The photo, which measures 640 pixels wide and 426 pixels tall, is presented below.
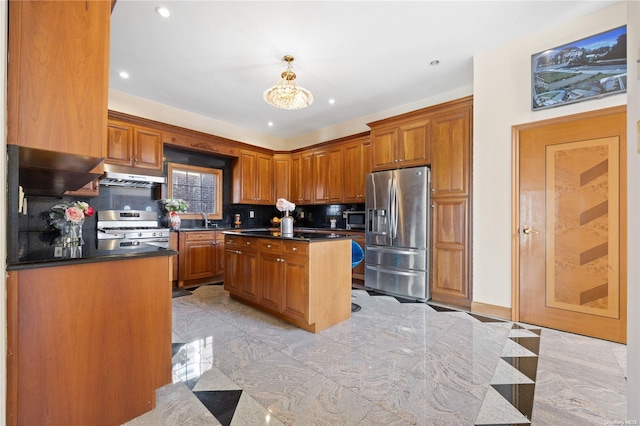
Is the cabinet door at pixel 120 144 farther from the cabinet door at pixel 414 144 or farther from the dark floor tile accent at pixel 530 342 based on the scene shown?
the dark floor tile accent at pixel 530 342

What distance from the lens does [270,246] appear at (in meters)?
2.73

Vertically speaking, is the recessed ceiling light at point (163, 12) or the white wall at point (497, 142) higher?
the recessed ceiling light at point (163, 12)

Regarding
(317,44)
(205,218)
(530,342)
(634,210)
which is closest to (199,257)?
(205,218)

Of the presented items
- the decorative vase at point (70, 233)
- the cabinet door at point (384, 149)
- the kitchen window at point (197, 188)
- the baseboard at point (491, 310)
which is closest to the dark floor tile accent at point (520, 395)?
the baseboard at point (491, 310)

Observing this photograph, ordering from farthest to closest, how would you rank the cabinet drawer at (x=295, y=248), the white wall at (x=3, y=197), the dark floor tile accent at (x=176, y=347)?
the cabinet drawer at (x=295, y=248) → the dark floor tile accent at (x=176, y=347) → the white wall at (x=3, y=197)

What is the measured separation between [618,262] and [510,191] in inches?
38.6

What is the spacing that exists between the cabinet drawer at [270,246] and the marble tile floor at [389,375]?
27.9 inches

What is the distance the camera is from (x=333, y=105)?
4.41 meters

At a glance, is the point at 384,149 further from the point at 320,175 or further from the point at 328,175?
the point at 320,175

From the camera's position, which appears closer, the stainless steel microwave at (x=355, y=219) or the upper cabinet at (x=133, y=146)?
the upper cabinet at (x=133, y=146)

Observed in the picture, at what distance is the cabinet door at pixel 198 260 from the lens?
13.4 feet

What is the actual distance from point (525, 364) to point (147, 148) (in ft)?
16.1

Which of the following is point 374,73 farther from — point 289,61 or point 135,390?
point 135,390

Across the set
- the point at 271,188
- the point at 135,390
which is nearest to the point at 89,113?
the point at 135,390
